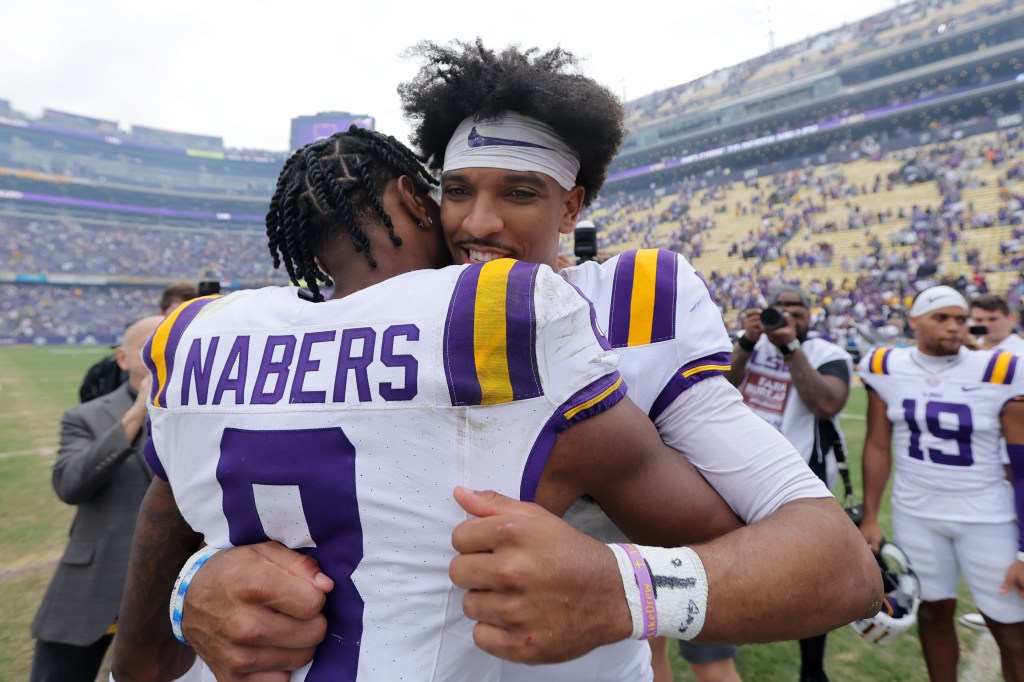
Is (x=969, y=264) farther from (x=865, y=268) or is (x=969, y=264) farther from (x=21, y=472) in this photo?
(x=21, y=472)

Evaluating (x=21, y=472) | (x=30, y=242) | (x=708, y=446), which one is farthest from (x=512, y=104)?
(x=30, y=242)

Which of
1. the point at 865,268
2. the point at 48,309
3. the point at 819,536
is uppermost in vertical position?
the point at 819,536

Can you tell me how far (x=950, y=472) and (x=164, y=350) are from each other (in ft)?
13.8

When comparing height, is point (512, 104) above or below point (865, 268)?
above

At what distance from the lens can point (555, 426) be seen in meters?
1.05

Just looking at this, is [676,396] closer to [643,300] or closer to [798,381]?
[643,300]

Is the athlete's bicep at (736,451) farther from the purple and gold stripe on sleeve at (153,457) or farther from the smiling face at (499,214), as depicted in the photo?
the purple and gold stripe on sleeve at (153,457)

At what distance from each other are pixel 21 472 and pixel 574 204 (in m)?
9.64

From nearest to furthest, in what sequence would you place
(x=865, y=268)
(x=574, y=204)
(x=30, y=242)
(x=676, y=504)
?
1. (x=676, y=504)
2. (x=574, y=204)
3. (x=865, y=268)
4. (x=30, y=242)

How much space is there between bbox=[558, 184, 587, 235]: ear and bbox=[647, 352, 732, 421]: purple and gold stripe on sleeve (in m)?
0.74

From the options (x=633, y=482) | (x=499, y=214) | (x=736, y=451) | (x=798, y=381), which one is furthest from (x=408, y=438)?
(x=798, y=381)

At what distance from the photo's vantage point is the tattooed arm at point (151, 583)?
164 cm

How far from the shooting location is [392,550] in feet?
3.54

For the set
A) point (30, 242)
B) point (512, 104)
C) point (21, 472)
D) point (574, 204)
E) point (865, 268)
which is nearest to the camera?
point (512, 104)
